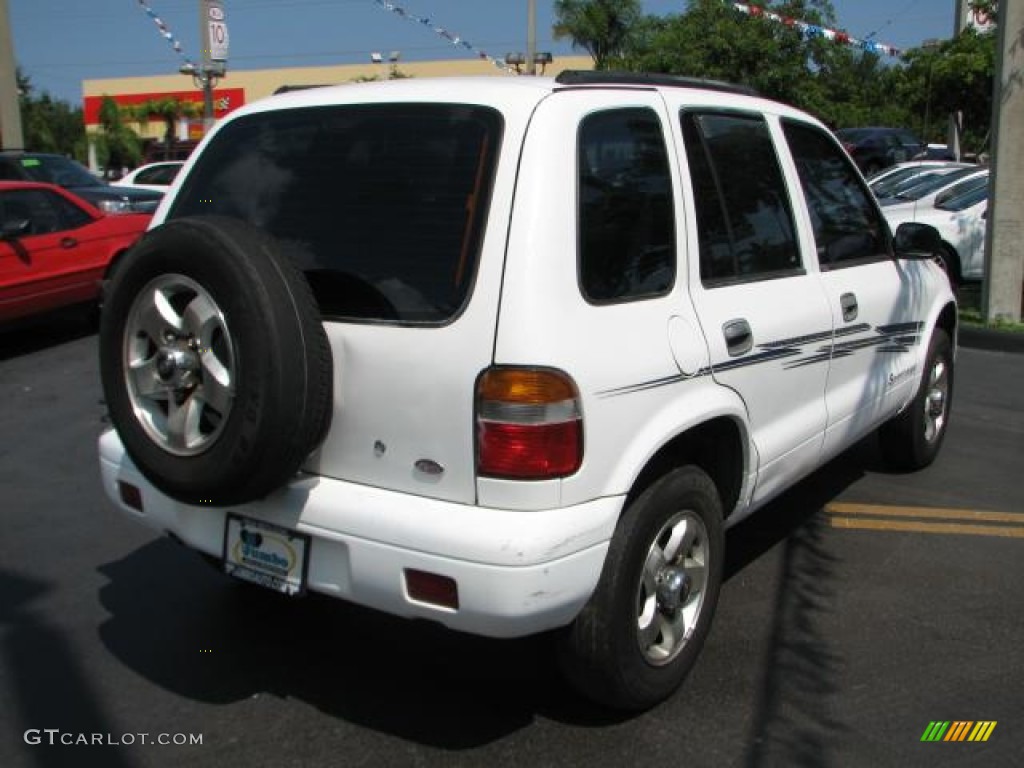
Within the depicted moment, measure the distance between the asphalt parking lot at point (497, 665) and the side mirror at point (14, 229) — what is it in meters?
4.37

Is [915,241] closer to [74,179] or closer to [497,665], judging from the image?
[497,665]

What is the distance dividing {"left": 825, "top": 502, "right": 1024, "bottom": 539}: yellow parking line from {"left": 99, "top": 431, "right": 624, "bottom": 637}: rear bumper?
8.09 feet

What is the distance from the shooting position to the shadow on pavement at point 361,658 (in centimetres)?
317

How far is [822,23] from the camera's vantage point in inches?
765

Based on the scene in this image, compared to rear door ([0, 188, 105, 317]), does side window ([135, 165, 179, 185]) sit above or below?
above

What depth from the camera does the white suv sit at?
2.61 m

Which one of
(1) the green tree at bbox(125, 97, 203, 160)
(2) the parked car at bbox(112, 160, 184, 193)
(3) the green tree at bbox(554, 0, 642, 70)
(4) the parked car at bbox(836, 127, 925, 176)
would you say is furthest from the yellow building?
(2) the parked car at bbox(112, 160, 184, 193)

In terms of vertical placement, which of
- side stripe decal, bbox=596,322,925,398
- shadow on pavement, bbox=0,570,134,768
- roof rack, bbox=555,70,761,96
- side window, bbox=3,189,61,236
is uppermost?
roof rack, bbox=555,70,761,96

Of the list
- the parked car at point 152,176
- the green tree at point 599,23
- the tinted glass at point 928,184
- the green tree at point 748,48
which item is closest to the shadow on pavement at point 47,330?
the parked car at point 152,176

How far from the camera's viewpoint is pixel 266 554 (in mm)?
2943

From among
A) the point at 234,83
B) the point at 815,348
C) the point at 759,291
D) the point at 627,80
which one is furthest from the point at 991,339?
the point at 234,83

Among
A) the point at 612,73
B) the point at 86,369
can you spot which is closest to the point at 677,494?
the point at 612,73

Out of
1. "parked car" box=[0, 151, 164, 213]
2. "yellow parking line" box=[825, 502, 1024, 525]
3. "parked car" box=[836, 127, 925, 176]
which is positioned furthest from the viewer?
"parked car" box=[836, 127, 925, 176]

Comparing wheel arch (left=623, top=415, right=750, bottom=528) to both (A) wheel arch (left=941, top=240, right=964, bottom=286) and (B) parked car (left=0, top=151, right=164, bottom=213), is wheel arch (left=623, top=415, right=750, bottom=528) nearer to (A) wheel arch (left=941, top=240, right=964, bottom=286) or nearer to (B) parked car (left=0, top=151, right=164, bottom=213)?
(A) wheel arch (left=941, top=240, right=964, bottom=286)
